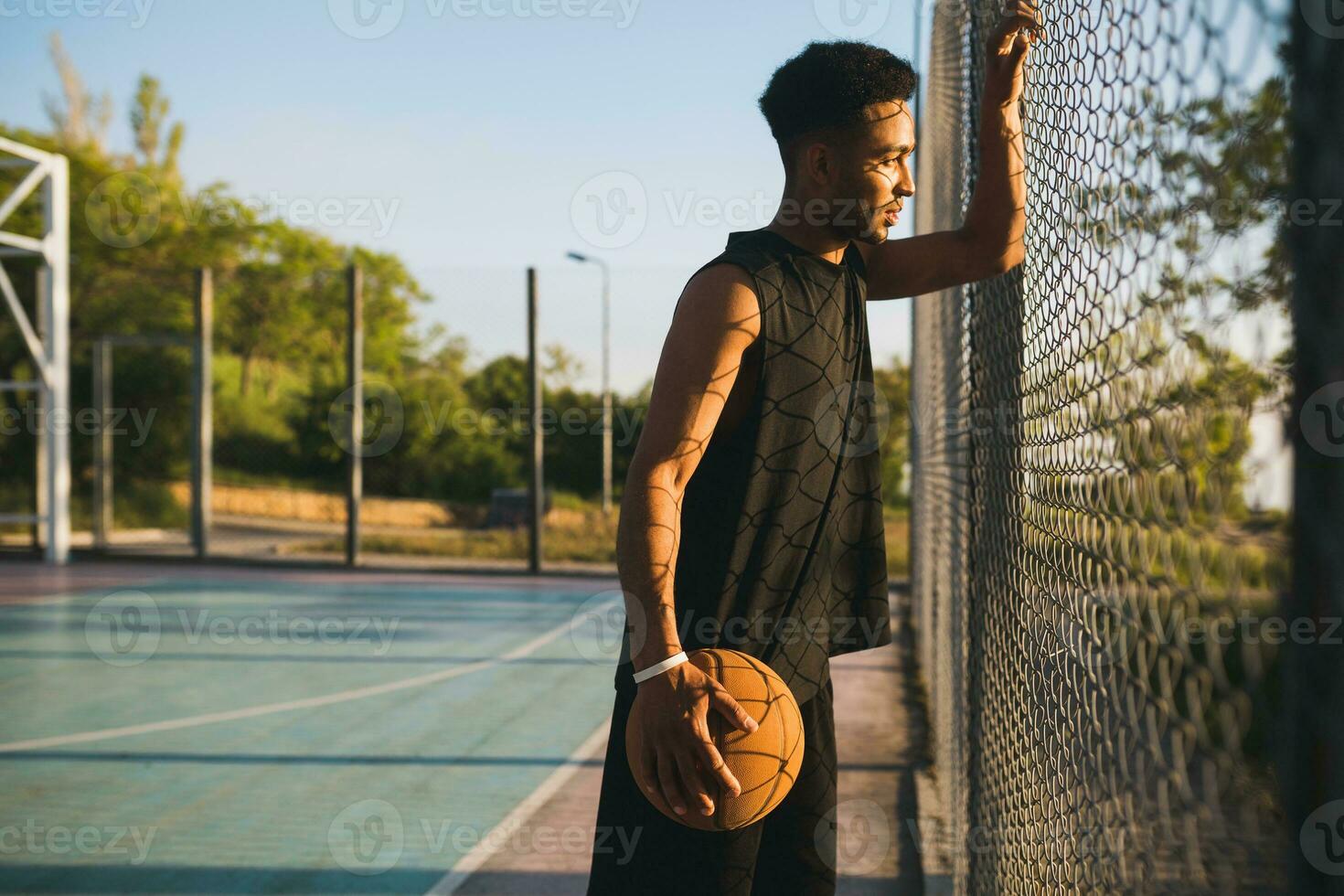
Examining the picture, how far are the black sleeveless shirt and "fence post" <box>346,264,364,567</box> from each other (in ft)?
39.5

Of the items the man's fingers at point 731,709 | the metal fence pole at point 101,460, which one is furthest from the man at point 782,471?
the metal fence pole at point 101,460

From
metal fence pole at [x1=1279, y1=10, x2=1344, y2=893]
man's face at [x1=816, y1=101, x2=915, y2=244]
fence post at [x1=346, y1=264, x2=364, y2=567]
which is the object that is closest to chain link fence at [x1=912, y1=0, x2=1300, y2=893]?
metal fence pole at [x1=1279, y1=10, x2=1344, y2=893]

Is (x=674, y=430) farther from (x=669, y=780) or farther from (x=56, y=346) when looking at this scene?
(x=56, y=346)

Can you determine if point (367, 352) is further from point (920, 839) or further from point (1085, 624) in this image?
point (1085, 624)

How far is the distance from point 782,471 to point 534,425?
11445 mm

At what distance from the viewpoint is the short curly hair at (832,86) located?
6.12 feet

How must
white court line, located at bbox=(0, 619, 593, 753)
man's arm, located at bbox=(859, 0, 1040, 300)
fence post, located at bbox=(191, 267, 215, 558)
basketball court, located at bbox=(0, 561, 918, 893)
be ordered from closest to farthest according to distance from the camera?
man's arm, located at bbox=(859, 0, 1040, 300), basketball court, located at bbox=(0, 561, 918, 893), white court line, located at bbox=(0, 619, 593, 753), fence post, located at bbox=(191, 267, 215, 558)

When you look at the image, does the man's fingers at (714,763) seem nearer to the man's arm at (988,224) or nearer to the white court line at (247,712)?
the man's arm at (988,224)

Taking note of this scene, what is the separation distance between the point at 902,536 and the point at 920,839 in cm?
1031

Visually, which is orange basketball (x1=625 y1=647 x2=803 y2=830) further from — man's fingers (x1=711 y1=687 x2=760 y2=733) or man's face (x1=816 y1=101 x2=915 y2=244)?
man's face (x1=816 y1=101 x2=915 y2=244)

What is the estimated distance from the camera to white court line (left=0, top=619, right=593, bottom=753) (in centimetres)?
556

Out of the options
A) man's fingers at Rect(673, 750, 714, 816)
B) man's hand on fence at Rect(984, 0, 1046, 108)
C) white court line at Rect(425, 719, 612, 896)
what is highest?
man's hand on fence at Rect(984, 0, 1046, 108)

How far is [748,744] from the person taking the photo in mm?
1768

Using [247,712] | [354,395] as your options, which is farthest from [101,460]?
[247,712]
